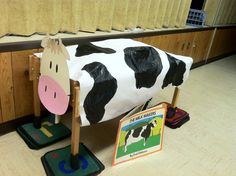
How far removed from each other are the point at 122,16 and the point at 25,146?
1.32 meters

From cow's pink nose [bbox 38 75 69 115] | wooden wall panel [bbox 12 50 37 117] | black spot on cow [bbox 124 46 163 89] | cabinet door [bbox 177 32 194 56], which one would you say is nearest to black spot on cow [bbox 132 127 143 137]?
black spot on cow [bbox 124 46 163 89]

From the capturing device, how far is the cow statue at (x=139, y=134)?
1332 millimetres

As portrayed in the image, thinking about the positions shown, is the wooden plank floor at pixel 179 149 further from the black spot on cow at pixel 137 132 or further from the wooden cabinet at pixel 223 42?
the wooden cabinet at pixel 223 42

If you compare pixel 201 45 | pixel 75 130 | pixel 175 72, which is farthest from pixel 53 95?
pixel 201 45

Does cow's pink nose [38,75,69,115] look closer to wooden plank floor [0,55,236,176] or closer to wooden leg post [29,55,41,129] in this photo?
wooden leg post [29,55,41,129]

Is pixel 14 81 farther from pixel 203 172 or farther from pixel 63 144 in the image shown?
pixel 203 172

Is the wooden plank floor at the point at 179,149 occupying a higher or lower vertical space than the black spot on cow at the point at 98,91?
lower

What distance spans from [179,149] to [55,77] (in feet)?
3.31

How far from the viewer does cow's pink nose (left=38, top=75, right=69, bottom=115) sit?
3.53 feet

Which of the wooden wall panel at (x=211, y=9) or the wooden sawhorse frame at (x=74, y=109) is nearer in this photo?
the wooden sawhorse frame at (x=74, y=109)

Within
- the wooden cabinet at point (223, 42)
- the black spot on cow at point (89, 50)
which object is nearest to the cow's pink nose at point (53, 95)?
the black spot on cow at point (89, 50)

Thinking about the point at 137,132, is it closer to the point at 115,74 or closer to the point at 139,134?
the point at 139,134

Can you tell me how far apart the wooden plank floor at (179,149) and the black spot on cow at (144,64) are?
0.50 meters

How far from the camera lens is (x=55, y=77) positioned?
1111mm
